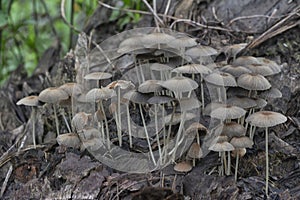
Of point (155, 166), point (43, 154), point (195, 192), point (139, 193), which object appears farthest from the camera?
point (43, 154)

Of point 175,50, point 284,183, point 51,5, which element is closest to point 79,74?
point 175,50

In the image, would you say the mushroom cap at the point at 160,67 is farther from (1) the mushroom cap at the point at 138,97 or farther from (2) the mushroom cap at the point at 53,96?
(2) the mushroom cap at the point at 53,96

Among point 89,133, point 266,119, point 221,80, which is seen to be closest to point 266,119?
point 266,119

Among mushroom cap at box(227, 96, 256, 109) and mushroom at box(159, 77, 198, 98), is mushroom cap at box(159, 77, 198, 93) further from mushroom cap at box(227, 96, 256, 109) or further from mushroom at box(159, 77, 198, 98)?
mushroom cap at box(227, 96, 256, 109)

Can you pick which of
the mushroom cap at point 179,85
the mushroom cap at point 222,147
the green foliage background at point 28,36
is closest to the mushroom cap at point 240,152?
the mushroom cap at point 222,147

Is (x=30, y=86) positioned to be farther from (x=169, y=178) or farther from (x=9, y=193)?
(x=169, y=178)

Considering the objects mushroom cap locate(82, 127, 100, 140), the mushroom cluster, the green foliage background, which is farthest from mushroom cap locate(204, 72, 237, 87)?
the green foliage background
